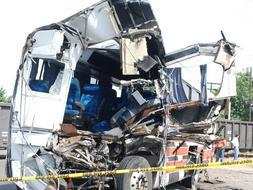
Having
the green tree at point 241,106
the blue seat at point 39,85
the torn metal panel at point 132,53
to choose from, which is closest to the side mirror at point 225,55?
the torn metal panel at point 132,53

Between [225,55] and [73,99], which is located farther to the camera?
[225,55]

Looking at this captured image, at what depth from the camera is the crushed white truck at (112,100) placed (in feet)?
22.9

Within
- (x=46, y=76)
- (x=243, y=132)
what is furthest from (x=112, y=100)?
(x=243, y=132)

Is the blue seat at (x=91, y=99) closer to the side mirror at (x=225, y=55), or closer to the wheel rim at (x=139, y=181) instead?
the wheel rim at (x=139, y=181)

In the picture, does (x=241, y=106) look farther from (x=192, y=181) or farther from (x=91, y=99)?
(x=91, y=99)

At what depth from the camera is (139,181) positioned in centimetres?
787

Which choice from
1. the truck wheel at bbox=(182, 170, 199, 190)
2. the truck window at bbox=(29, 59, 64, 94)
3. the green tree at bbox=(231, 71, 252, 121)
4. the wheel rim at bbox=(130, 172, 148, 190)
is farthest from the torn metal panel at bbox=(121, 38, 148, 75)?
the green tree at bbox=(231, 71, 252, 121)

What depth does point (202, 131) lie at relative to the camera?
9.79 m

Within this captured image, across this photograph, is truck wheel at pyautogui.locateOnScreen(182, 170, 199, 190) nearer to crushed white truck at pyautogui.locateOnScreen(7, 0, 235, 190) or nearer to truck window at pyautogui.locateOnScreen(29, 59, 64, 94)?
crushed white truck at pyautogui.locateOnScreen(7, 0, 235, 190)

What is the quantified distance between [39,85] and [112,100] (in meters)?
2.44

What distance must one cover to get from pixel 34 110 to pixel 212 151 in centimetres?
514

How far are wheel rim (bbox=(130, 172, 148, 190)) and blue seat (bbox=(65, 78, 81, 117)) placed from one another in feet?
4.87

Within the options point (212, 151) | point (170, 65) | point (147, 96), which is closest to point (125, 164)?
point (147, 96)

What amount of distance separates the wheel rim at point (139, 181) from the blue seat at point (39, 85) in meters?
2.01
